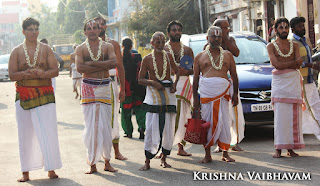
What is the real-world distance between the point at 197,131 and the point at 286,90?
4.91 feet

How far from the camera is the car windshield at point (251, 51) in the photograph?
11492mm

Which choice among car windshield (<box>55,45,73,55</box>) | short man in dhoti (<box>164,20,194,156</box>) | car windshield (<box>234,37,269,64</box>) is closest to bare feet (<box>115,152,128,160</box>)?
short man in dhoti (<box>164,20,194,156</box>)

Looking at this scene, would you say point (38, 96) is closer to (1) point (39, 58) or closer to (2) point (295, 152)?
(1) point (39, 58)

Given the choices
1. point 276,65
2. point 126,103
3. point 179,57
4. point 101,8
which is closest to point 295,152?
point 276,65

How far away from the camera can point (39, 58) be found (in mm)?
7906

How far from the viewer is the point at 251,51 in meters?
11.7

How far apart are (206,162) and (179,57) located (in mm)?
1814

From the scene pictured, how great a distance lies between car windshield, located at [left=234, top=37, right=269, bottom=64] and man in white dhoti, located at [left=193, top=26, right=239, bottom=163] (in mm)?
2894

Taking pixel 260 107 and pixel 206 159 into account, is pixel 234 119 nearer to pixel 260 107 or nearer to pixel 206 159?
pixel 260 107

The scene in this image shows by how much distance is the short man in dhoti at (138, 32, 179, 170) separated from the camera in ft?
26.9

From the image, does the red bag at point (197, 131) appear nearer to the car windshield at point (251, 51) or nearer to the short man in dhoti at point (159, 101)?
the short man in dhoti at point (159, 101)

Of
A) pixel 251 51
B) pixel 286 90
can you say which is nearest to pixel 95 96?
Result: pixel 286 90

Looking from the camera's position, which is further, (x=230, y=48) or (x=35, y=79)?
(x=230, y=48)

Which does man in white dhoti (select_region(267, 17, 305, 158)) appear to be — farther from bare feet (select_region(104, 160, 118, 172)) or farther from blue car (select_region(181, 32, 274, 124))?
bare feet (select_region(104, 160, 118, 172))
